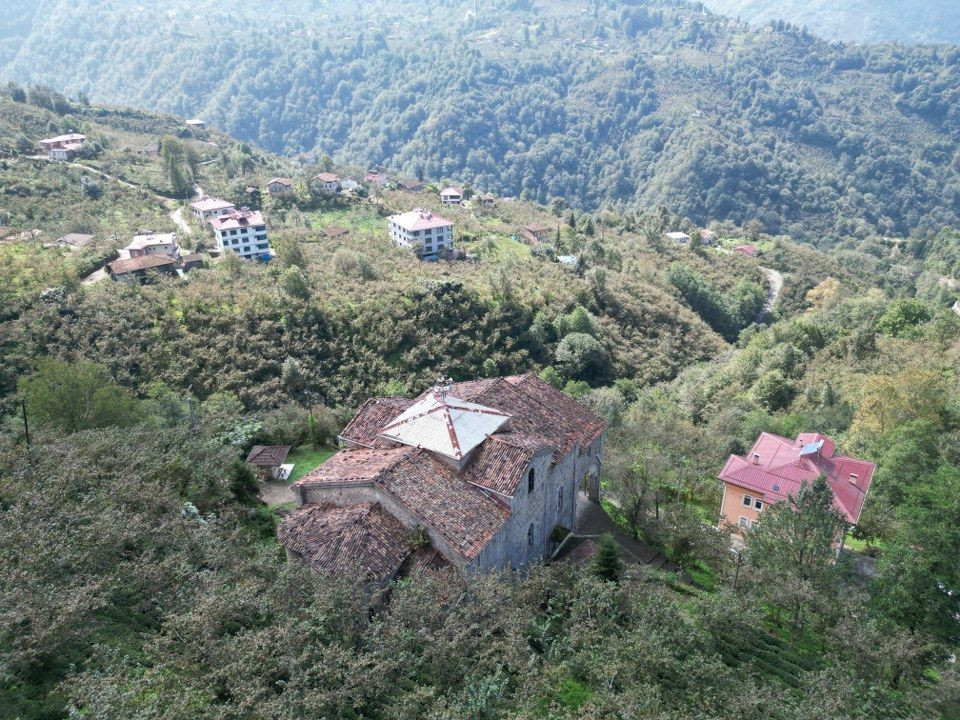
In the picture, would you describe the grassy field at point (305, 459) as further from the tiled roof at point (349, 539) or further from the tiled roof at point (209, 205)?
the tiled roof at point (209, 205)

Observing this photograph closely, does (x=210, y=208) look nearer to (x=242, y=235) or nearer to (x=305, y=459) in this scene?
(x=242, y=235)

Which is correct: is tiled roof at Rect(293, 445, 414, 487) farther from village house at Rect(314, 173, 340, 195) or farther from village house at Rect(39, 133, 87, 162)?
village house at Rect(39, 133, 87, 162)

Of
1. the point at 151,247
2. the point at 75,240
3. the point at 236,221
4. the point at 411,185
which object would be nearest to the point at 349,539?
the point at 151,247

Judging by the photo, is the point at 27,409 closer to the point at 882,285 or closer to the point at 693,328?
the point at 693,328

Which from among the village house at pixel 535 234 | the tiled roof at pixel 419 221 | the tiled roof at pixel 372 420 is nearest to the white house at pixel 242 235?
the tiled roof at pixel 419 221

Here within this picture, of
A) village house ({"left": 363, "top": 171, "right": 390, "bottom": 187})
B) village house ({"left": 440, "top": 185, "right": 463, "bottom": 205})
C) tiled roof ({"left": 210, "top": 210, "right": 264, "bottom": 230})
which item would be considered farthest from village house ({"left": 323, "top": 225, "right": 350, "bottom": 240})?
village house ({"left": 363, "top": 171, "right": 390, "bottom": 187})

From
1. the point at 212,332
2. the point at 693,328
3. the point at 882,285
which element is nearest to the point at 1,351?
the point at 212,332
